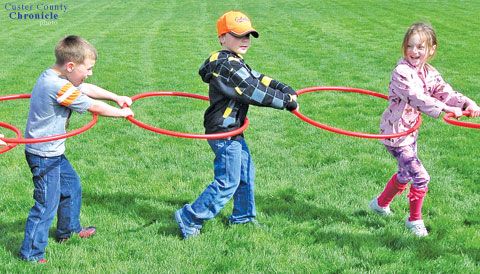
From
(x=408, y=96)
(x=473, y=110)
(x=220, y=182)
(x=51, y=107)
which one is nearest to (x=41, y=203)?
(x=51, y=107)

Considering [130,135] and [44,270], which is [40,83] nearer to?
[44,270]

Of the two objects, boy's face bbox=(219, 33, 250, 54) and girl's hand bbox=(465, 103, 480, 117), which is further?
girl's hand bbox=(465, 103, 480, 117)

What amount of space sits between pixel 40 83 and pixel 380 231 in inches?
135

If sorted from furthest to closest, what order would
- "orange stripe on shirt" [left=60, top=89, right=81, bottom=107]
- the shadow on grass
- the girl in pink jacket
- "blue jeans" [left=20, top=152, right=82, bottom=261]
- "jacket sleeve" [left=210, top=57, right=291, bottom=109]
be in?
the shadow on grass < the girl in pink jacket < "jacket sleeve" [left=210, top=57, right=291, bottom=109] < "blue jeans" [left=20, top=152, right=82, bottom=261] < "orange stripe on shirt" [left=60, top=89, right=81, bottom=107]

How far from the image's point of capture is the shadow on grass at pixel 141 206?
19.1 ft

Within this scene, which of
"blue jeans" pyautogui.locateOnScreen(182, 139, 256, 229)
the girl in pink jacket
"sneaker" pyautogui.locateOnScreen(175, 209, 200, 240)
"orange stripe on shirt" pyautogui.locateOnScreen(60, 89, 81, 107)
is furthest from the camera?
"sneaker" pyautogui.locateOnScreen(175, 209, 200, 240)

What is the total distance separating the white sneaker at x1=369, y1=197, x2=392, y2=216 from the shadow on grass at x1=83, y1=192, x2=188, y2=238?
6.65 ft

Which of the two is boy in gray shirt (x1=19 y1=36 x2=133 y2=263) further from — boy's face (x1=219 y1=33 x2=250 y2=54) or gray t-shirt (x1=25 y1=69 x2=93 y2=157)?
boy's face (x1=219 y1=33 x2=250 y2=54)

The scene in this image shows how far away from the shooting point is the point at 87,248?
17.5 ft

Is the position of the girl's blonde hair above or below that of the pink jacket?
above

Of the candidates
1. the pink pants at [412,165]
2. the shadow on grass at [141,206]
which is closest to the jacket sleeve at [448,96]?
the pink pants at [412,165]

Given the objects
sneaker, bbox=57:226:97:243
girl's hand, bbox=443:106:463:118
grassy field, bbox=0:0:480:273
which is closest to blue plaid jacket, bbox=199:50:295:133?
grassy field, bbox=0:0:480:273

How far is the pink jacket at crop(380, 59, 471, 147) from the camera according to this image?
5.21 meters

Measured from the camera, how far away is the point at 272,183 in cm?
696
